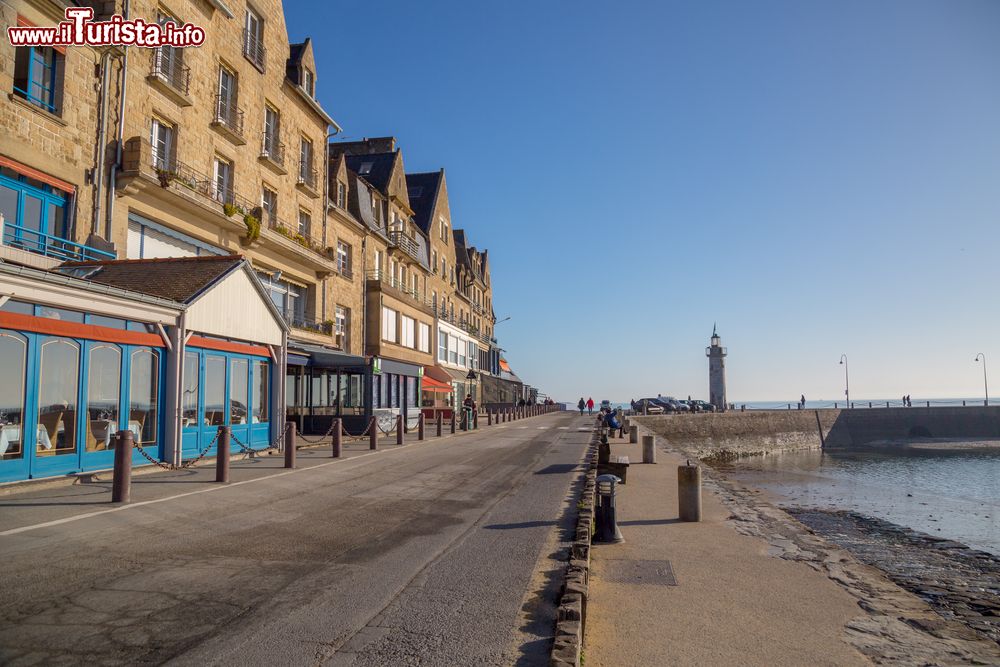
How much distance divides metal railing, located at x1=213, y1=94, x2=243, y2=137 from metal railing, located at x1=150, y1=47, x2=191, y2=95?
1422 mm

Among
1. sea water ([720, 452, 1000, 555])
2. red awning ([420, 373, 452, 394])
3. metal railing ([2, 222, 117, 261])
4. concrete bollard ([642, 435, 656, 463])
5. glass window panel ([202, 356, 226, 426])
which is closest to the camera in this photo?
metal railing ([2, 222, 117, 261])

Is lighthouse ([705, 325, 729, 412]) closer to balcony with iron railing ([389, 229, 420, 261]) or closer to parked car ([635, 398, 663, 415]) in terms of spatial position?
parked car ([635, 398, 663, 415])

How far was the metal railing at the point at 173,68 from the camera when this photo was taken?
57.6 ft

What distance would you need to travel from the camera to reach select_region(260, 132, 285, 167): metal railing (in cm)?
2317

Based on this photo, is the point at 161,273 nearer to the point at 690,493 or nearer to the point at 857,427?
the point at 690,493

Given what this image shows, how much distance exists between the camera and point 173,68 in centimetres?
1841

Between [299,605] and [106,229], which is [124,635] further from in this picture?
[106,229]

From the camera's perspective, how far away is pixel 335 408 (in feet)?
80.9

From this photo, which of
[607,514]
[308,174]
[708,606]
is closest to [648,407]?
[308,174]

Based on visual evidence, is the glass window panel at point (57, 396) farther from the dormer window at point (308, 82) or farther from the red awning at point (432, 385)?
the red awning at point (432, 385)

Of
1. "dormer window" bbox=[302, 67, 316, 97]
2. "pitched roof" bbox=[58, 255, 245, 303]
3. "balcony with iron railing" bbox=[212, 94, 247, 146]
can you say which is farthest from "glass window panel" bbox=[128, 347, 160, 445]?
"dormer window" bbox=[302, 67, 316, 97]

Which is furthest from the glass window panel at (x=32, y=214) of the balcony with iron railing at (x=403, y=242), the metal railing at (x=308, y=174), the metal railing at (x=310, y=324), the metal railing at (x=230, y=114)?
the balcony with iron railing at (x=403, y=242)

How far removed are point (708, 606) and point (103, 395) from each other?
10.8 m

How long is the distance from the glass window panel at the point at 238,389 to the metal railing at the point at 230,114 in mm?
8192
